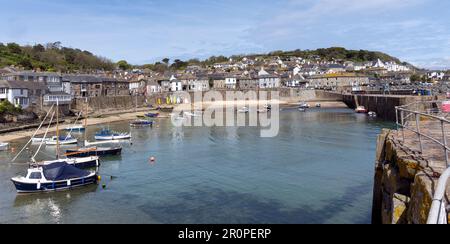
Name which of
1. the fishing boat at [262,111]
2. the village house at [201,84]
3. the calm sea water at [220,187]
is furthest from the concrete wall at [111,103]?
the calm sea water at [220,187]

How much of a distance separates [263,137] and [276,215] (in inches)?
1212

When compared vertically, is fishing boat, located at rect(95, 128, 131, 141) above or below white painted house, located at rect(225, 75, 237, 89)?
below

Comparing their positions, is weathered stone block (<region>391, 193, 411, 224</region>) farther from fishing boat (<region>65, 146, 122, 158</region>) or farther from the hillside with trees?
the hillside with trees

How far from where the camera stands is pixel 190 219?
2039 cm

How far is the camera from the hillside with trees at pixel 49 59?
109 m

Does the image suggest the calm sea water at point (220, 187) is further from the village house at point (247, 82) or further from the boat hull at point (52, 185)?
the village house at point (247, 82)

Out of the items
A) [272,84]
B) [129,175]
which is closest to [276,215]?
[129,175]

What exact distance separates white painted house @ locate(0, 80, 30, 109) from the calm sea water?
3016 cm

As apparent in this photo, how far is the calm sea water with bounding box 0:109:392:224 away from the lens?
2108 centimetres

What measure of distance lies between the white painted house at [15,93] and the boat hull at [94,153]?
3568 cm

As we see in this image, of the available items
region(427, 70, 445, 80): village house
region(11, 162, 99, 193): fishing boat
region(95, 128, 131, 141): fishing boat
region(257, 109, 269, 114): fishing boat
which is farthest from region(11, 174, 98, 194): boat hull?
region(427, 70, 445, 80): village house

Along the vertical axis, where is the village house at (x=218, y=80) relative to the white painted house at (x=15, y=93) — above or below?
above
